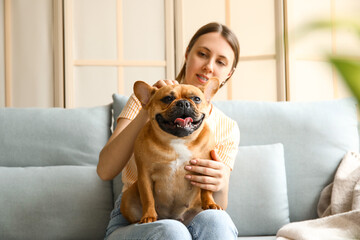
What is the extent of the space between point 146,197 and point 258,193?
0.72 m

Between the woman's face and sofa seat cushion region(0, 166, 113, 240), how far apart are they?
1.97 ft

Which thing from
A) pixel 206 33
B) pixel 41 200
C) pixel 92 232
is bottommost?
pixel 92 232

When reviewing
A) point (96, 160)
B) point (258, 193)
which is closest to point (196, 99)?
point (258, 193)

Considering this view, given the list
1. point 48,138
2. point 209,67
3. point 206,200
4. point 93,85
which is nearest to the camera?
point 206,200

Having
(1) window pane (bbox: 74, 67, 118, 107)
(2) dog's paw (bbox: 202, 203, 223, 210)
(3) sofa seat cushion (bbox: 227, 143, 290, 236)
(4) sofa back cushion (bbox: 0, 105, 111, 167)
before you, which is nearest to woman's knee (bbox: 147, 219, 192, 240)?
(2) dog's paw (bbox: 202, 203, 223, 210)

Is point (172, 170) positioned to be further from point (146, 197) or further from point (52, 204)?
point (52, 204)

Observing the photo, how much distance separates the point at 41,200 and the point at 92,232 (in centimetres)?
25

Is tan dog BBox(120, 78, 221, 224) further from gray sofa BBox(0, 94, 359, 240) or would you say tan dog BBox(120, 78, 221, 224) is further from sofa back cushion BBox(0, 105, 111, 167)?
sofa back cushion BBox(0, 105, 111, 167)

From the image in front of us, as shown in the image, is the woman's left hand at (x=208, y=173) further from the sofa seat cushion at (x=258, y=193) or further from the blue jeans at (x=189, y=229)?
the sofa seat cushion at (x=258, y=193)

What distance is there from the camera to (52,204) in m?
1.70

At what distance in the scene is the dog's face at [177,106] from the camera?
1139 mm

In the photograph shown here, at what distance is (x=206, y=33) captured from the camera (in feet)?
5.69

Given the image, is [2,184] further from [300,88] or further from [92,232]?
[300,88]

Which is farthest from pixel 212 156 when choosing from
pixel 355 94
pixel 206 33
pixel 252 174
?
pixel 355 94
